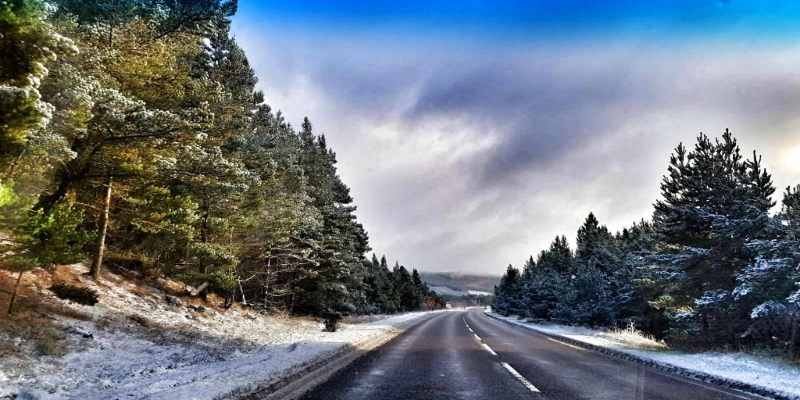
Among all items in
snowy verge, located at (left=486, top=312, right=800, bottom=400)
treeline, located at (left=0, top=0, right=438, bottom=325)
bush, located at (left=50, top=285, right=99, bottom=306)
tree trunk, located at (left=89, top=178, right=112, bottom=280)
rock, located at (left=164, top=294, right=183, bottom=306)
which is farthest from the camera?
rock, located at (left=164, top=294, right=183, bottom=306)

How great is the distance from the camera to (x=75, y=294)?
41.2ft

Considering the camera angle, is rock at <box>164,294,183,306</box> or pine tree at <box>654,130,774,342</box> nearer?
pine tree at <box>654,130,774,342</box>

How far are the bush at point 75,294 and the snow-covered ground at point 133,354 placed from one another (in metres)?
0.20

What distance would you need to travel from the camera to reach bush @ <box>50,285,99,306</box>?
12453 mm

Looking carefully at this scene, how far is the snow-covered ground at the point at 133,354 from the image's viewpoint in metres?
7.05

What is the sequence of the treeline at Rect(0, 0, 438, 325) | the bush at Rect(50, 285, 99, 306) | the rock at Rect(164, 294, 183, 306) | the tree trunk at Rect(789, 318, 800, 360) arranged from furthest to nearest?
the rock at Rect(164, 294, 183, 306) < the tree trunk at Rect(789, 318, 800, 360) < the bush at Rect(50, 285, 99, 306) < the treeline at Rect(0, 0, 438, 325)

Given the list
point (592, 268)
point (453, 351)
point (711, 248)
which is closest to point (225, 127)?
point (453, 351)

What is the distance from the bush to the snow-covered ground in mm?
196

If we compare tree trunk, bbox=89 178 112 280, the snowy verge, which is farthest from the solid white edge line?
tree trunk, bbox=89 178 112 280

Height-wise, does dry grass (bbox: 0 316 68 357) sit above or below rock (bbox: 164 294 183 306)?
above

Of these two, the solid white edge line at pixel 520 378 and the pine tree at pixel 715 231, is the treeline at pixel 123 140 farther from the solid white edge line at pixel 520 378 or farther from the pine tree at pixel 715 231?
the pine tree at pixel 715 231

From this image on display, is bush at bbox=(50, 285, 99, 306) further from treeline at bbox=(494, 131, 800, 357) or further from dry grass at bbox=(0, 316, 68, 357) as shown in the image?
treeline at bbox=(494, 131, 800, 357)

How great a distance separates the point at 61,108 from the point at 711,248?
20.6 m

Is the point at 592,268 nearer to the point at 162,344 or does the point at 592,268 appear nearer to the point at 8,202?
the point at 162,344
